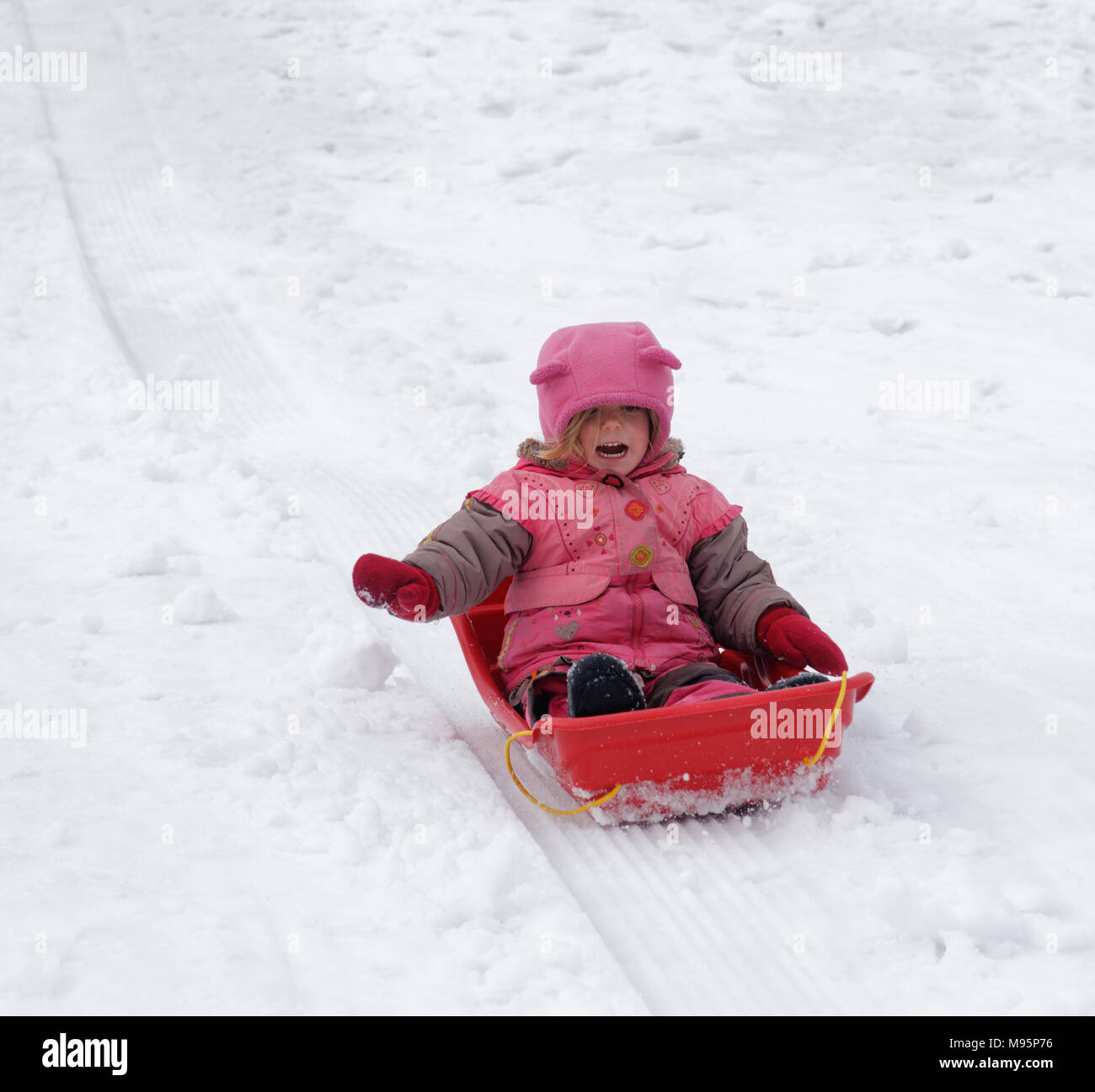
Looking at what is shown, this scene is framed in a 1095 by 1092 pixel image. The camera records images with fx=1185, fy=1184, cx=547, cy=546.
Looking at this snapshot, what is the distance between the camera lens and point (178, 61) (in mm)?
10789

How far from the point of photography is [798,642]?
246cm

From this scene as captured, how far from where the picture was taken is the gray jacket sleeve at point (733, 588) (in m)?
2.62

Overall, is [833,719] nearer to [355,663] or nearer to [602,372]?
[602,372]

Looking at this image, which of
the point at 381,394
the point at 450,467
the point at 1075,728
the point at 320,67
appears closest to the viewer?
the point at 1075,728

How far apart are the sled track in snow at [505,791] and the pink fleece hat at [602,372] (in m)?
0.77

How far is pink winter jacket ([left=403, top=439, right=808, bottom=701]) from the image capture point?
2541 millimetres

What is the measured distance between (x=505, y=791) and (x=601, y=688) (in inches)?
13.7

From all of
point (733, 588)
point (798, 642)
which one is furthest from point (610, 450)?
point (798, 642)

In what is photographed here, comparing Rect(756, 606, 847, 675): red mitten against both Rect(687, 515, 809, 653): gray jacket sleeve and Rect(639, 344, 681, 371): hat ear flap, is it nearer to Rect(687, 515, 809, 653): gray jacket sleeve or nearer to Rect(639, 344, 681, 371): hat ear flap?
Rect(687, 515, 809, 653): gray jacket sleeve

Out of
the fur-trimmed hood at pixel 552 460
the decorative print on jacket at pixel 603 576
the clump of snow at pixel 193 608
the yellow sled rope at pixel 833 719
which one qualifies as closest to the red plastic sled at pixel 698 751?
the yellow sled rope at pixel 833 719

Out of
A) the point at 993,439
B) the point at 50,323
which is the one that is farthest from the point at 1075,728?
the point at 50,323

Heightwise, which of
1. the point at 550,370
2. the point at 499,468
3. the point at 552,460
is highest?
the point at 550,370

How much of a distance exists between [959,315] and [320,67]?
6.81 m
